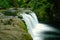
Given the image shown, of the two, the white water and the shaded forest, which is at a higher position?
the shaded forest

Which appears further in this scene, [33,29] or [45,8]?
[45,8]

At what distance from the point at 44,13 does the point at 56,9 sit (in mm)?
1092

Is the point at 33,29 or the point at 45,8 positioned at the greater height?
the point at 45,8

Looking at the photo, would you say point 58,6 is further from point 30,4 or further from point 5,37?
point 5,37

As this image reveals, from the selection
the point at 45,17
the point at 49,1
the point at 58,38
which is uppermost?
the point at 49,1

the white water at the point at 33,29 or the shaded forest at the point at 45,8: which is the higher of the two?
the shaded forest at the point at 45,8

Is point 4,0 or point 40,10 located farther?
point 40,10

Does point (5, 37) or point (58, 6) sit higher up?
point (58, 6)

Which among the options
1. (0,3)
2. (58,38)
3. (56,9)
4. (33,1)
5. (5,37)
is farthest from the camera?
(33,1)

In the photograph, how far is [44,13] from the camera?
820 inches

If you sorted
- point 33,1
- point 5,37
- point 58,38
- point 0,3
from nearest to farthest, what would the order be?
point 5,37 < point 58,38 < point 0,3 < point 33,1

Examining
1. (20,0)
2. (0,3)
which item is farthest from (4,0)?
(20,0)

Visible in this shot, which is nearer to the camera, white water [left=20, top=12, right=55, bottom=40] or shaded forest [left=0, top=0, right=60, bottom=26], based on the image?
white water [left=20, top=12, right=55, bottom=40]

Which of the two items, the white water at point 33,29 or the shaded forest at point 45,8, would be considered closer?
the white water at point 33,29
